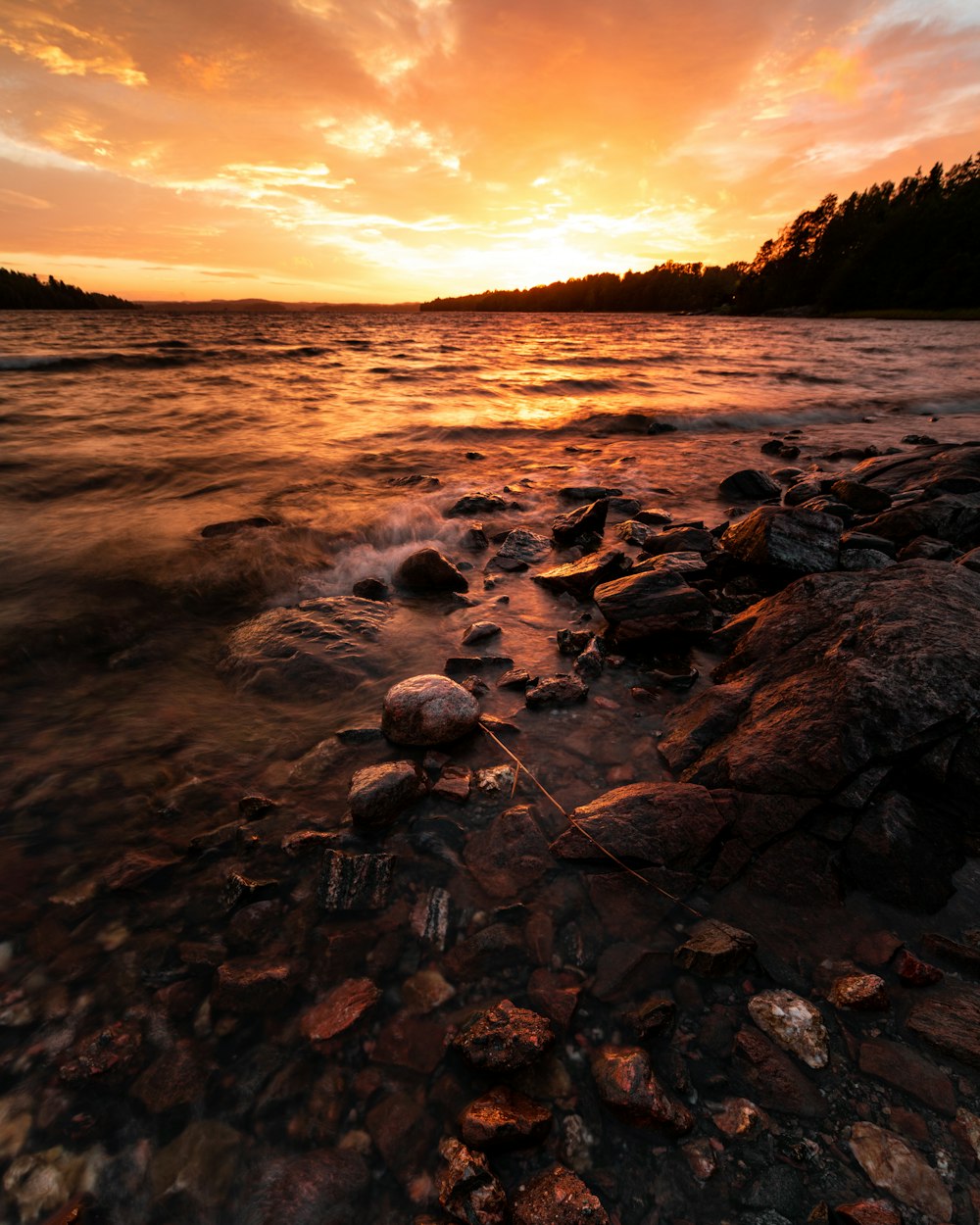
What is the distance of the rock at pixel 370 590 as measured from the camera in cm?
559

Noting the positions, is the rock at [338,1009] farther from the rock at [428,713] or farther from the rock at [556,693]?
the rock at [556,693]

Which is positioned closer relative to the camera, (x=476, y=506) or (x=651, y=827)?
(x=651, y=827)

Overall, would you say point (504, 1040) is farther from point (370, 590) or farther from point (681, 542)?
point (681, 542)

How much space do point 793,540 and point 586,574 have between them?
198 centimetres

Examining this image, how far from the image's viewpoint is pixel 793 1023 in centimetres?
195

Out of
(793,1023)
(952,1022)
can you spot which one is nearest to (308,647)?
(793,1023)

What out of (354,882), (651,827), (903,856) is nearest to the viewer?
(903,856)

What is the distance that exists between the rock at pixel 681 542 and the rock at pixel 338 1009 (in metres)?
5.01

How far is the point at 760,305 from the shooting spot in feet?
341

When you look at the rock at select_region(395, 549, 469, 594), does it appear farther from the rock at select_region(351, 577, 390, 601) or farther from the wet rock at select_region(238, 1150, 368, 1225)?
the wet rock at select_region(238, 1150, 368, 1225)

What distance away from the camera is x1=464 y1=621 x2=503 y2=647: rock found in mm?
4672

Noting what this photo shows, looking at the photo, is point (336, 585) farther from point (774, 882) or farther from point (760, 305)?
point (760, 305)

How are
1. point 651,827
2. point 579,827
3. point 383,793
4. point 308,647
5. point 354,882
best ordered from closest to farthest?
1. point 354,882
2. point 651,827
3. point 579,827
4. point 383,793
5. point 308,647

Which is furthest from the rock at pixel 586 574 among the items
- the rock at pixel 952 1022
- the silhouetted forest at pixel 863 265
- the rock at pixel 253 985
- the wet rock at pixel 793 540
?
the silhouetted forest at pixel 863 265
